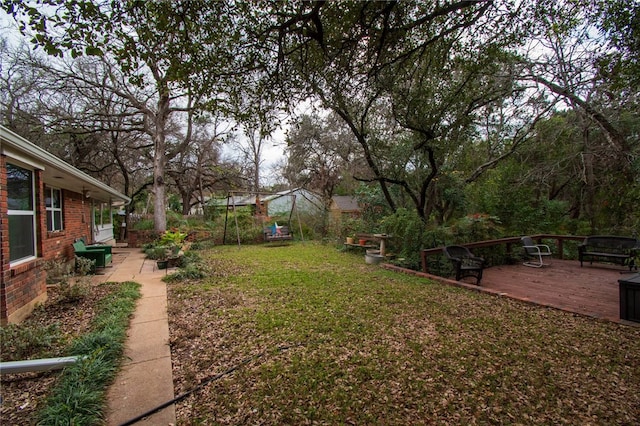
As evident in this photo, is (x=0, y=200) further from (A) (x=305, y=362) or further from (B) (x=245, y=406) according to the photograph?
(A) (x=305, y=362)

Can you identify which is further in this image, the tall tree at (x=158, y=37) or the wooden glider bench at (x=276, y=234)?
the wooden glider bench at (x=276, y=234)

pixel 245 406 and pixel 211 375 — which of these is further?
pixel 211 375

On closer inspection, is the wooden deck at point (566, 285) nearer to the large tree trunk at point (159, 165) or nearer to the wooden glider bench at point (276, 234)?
the wooden glider bench at point (276, 234)

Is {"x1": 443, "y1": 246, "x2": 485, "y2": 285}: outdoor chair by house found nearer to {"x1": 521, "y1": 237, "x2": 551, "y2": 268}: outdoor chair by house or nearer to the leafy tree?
{"x1": 521, "y1": 237, "x2": 551, "y2": 268}: outdoor chair by house

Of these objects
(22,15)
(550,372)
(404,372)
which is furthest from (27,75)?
(550,372)

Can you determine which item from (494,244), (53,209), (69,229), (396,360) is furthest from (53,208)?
(494,244)

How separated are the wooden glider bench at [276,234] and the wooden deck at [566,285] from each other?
8.03 meters

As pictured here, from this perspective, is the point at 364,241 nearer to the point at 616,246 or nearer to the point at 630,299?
the point at 616,246

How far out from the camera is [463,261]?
630cm

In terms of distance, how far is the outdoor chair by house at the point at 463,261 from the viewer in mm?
5929

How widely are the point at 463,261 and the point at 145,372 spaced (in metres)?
6.02

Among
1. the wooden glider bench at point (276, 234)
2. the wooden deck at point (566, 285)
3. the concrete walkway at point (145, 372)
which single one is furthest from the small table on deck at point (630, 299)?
the wooden glider bench at point (276, 234)

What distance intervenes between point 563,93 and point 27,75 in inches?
695

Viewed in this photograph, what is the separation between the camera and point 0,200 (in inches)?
134
